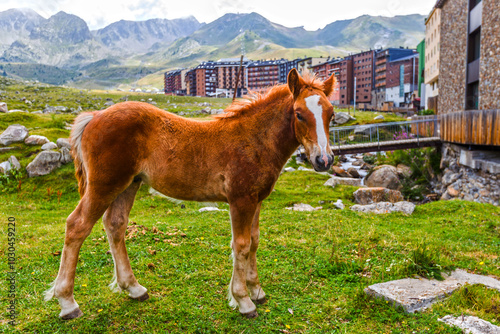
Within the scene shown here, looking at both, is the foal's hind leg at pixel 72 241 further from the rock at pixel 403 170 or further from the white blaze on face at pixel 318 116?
the rock at pixel 403 170

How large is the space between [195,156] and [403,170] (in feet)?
81.9

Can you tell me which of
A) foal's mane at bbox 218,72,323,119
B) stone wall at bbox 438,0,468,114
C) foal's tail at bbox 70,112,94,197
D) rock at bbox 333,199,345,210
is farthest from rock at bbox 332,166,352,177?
foal's tail at bbox 70,112,94,197

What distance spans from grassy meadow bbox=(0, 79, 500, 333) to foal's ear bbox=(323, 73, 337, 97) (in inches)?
126

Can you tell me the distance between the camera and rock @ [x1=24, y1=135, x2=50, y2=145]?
17.1 metres

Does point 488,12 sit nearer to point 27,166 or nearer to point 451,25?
point 451,25

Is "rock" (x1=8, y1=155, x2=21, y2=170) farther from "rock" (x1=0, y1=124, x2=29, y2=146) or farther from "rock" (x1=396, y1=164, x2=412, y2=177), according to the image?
"rock" (x1=396, y1=164, x2=412, y2=177)

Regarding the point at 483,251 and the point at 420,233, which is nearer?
the point at 483,251

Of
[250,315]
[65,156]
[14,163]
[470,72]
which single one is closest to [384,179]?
[470,72]

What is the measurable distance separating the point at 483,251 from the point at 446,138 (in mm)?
16938

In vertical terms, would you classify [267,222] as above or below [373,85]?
below

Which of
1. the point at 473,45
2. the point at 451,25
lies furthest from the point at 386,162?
the point at 451,25

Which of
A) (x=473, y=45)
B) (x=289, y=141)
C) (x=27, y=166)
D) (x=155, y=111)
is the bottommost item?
(x=27, y=166)

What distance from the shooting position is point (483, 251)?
8.11 metres

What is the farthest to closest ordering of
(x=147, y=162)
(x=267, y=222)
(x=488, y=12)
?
(x=488, y=12)
(x=267, y=222)
(x=147, y=162)
